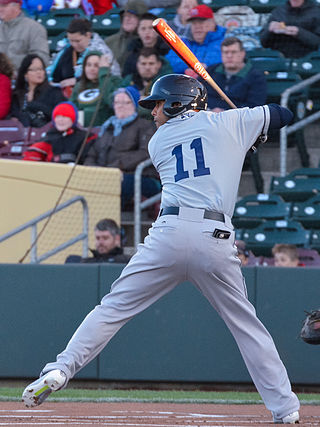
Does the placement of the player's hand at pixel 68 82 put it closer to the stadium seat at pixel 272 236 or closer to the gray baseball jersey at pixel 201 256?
the stadium seat at pixel 272 236

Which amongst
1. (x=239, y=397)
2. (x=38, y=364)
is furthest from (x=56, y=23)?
(x=239, y=397)

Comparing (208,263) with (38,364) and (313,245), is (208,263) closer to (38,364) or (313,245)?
(38,364)

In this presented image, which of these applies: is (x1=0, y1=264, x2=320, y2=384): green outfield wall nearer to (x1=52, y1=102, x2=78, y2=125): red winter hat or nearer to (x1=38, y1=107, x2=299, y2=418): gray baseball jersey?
(x1=52, y1=102, x2=78, y2=125): red winter hat

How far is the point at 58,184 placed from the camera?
981 centimetres

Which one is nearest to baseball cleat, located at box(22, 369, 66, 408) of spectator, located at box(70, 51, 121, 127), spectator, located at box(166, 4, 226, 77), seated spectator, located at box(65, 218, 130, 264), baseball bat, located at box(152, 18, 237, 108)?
baseball bat, located at box(152, 18, 237, 108)

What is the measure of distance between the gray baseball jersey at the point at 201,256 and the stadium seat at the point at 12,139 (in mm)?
5889

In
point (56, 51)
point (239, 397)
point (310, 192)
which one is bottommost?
point (239, 397)

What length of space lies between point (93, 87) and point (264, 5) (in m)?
2.45

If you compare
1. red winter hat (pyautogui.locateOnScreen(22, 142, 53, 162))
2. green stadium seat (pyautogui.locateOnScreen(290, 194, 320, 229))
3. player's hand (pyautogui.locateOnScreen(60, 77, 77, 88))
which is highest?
player's hand (pyautogui.locateOnScreen(60, 77, 77, 88))

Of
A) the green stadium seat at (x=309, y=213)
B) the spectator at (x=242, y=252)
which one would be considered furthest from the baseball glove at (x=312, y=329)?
the green stadium seat at (x=309, y=213)

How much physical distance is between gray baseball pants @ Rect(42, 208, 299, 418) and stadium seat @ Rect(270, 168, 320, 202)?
4.90m

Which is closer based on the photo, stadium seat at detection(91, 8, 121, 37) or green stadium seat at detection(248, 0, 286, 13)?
green stadium seat at detection(248, 0, 286, 13)

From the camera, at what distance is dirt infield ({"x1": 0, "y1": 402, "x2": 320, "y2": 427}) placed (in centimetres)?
503

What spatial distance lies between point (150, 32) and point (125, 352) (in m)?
4.59
